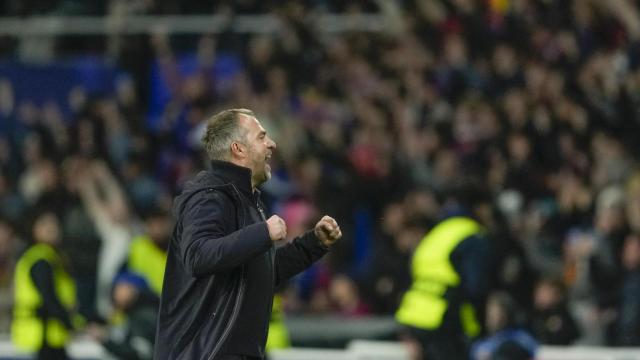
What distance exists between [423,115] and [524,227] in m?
1.98

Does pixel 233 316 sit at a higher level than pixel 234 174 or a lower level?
lower

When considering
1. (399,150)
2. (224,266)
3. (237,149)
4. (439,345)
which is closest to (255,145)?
(237,149)

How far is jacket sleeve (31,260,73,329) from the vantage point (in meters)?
9.59

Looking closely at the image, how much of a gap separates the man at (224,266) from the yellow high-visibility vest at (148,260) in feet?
17.0

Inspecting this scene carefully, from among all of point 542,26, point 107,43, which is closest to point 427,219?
point 542,26

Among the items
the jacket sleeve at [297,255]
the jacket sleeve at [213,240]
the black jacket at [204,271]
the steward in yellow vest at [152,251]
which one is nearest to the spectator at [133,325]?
the steward in yellow vest at [152,251]

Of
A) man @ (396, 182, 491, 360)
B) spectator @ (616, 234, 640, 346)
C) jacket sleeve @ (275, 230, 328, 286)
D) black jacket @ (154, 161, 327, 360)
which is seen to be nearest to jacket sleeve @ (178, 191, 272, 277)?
black jacket @ (154, 161, 327, 360)

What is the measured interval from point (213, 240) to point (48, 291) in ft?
14.7

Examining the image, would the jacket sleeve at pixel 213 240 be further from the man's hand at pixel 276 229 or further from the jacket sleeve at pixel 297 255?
the jacket sleeve at pixel 297 255

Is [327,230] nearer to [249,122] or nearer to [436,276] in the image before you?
[249,122]

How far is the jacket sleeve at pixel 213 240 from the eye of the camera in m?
5.32

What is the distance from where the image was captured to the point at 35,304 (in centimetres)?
983

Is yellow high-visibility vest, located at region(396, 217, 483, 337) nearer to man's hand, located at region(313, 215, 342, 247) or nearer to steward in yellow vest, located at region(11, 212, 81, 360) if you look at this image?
steward in yellow vest, located at region(11, 212, 81, 360)

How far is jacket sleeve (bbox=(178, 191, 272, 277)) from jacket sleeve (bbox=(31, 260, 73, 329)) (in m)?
4.23
